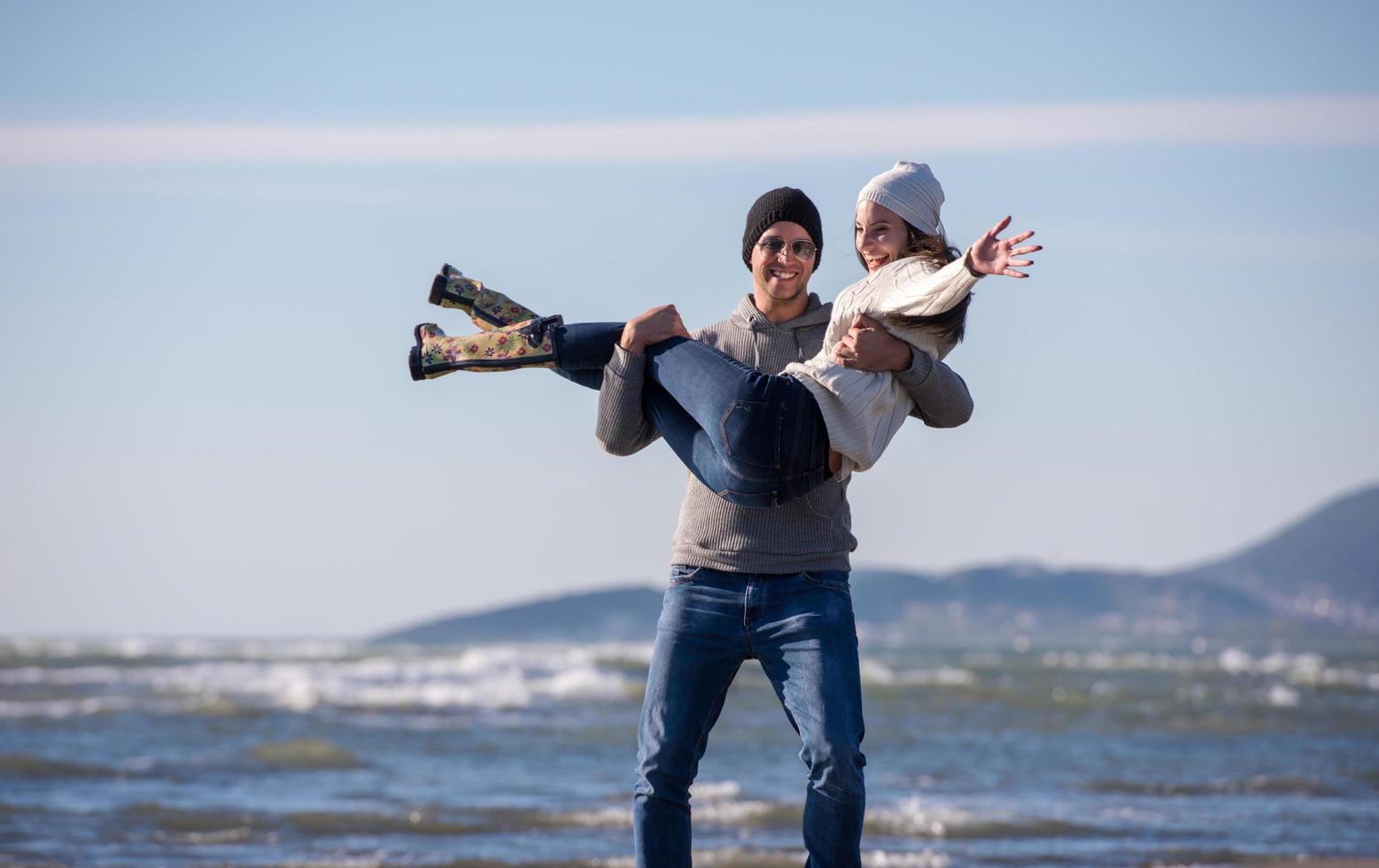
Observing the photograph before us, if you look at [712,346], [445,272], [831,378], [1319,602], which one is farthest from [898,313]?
[1319,602]

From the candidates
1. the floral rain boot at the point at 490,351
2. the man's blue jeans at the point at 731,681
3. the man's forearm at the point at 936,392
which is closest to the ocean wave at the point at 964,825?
the man's blue jeans at the point at 731,681

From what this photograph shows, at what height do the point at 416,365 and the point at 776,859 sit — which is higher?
the point at 416,365

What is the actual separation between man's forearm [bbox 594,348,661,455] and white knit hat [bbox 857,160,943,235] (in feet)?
2.58

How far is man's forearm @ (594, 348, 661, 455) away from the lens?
3.73 metres

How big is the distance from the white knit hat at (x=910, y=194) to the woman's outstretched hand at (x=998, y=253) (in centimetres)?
51

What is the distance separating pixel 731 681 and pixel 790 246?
1.17 metres

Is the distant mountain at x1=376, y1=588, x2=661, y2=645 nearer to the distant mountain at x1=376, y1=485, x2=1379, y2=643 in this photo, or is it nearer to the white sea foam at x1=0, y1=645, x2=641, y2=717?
the distant mountain at x1=376, y1=485, x2=1379, y2=643

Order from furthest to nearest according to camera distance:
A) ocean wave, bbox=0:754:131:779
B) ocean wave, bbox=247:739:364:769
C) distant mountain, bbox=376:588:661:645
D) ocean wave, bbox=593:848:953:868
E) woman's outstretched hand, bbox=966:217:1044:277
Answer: distant mountain, bbox=376:588:661:645 < ocean wave, bbox=247:739:364:769 < ocean wave, bbox=0:754:131:779 < ocean wave, bbox=593:848:953:868 < woman's outstretched hand, bbox=966:217:1044:277

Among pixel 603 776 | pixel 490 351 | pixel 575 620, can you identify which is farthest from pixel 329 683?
pixel 575 620

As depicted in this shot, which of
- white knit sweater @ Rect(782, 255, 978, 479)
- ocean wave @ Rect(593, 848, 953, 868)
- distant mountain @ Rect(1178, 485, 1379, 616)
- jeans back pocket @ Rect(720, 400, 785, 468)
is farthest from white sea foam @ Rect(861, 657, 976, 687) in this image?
distant mountain @ Rect(1178, 485, 1379, 616)

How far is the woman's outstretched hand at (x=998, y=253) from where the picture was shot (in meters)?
3.26

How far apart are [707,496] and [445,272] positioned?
1.00 meters

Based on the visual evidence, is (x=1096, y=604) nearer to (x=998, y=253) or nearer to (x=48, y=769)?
(x=48, y=769)

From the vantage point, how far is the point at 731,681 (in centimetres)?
361
